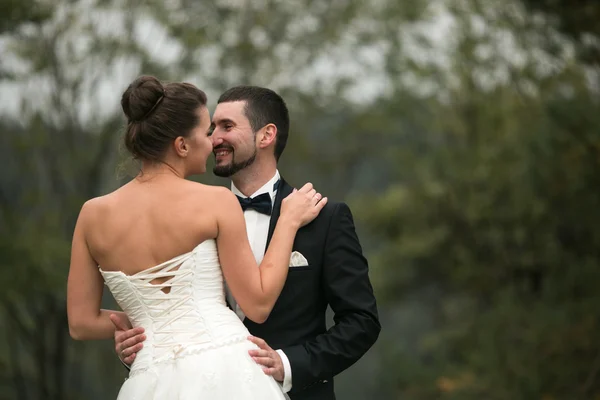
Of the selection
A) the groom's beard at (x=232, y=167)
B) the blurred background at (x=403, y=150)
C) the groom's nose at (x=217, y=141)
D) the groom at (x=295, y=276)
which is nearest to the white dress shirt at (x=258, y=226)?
the groom at (x=295, y=276)

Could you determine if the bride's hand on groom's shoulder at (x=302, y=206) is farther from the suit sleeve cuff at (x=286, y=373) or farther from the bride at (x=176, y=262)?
the suit sleeve cuff at (x=286, y=373)

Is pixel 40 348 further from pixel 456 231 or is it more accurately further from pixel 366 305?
pixel 366 305

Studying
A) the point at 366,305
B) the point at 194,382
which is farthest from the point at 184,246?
the point at 366,305

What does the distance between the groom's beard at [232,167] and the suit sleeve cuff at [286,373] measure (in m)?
0.77

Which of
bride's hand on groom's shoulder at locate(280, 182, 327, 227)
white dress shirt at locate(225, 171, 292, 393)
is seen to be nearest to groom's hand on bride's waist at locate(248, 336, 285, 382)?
white dress shirt at locate(225, 171, 292, 393)

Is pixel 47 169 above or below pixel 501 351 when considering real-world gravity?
above

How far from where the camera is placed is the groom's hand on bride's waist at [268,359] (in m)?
3.59

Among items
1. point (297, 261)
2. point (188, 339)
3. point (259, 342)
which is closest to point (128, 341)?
point (188, 339)

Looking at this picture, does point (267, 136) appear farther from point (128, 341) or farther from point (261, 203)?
point (128, 341)

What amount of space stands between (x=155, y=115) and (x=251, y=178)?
2.06ft

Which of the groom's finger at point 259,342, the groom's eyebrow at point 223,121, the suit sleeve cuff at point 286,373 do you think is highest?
the groom's eyebrow at point 223,121

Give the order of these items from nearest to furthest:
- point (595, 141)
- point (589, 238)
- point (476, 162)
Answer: point (595, 141)
point (589, 238)
point (476, 162)

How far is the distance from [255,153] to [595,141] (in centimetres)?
917

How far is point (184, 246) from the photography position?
3529mm
